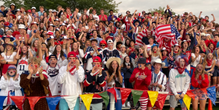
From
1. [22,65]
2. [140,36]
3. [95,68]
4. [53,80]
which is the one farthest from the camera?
[140,36]

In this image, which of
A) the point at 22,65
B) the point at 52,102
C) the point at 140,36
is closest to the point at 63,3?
the point at 140,36

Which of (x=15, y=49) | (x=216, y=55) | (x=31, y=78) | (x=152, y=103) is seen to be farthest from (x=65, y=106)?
(x=216, y=55)

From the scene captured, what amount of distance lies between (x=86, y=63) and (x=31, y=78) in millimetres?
3121

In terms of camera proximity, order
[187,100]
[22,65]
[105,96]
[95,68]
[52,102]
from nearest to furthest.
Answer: [52,102]
[95,68]
[105,96]
[187,100]
[22,65]

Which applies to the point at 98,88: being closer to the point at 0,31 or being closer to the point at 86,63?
the point at 86,63

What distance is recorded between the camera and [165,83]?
624 centimetres

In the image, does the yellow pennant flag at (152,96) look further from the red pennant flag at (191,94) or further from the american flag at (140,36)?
the american flag at (140,36)

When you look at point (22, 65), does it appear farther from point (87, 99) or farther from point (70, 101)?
point (87, 99)

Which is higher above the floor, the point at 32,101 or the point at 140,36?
the point at 140,36

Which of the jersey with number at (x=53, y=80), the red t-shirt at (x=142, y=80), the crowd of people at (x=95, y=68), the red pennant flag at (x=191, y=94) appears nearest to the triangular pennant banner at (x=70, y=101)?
the crowd of people at (x=95, y=68)

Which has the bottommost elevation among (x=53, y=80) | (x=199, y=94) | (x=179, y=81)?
(x=199, y=94)

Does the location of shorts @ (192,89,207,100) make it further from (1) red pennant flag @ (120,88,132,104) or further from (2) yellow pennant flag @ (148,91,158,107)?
(1) red pennant flag @ (120,88,132,104)

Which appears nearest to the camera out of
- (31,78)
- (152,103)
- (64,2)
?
(31,78)

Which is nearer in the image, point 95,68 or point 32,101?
point 32,101
